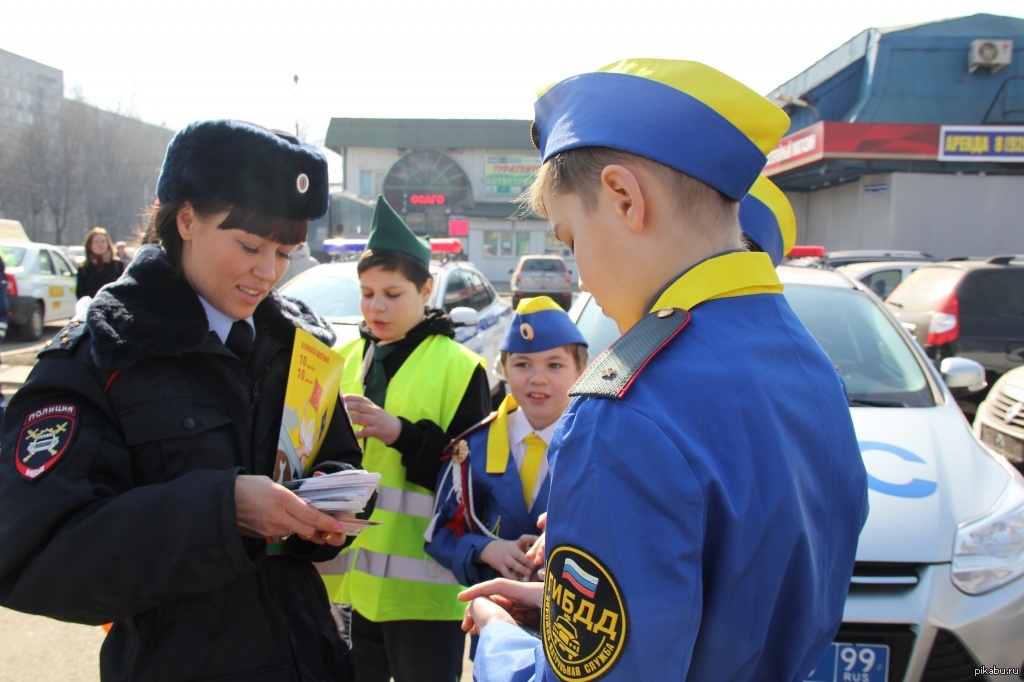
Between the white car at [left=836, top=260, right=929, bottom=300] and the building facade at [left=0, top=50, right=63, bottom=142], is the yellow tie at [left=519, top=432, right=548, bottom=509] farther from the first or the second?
the building facade at [left=0, top=50, right=63, bottom=142]

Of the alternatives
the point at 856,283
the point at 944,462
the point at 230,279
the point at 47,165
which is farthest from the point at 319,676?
the point at 47,165

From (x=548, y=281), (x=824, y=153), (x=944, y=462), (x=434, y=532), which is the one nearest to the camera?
(x=434, y=532)

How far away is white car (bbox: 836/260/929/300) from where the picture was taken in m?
10.9

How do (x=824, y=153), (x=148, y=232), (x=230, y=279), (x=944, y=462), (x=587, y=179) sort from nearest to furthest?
(x=587, y=179)
(x=230, y=279)
(x=148, y=232)
(x=944, y=462)
(x=824, y=153)

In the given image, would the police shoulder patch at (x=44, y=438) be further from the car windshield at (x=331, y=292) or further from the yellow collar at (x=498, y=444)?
the car windshield at (x=331, y=292)

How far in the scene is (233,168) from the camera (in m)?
1.56

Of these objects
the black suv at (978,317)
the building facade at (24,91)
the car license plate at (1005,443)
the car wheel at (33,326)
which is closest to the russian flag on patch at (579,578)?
the car license plate at (1005,443)

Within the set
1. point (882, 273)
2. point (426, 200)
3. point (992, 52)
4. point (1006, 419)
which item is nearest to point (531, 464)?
point (1006, 419)

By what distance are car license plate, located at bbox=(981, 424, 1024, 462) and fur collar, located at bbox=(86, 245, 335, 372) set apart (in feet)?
17.9

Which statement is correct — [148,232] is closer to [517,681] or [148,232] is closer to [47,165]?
[517,681]

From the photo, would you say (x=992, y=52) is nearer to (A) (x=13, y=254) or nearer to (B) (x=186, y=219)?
(B) (x=186, y=219)

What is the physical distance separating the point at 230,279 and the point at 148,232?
11.4 inches

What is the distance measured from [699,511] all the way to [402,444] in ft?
5.57

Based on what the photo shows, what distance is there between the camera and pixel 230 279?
162 centimetres
